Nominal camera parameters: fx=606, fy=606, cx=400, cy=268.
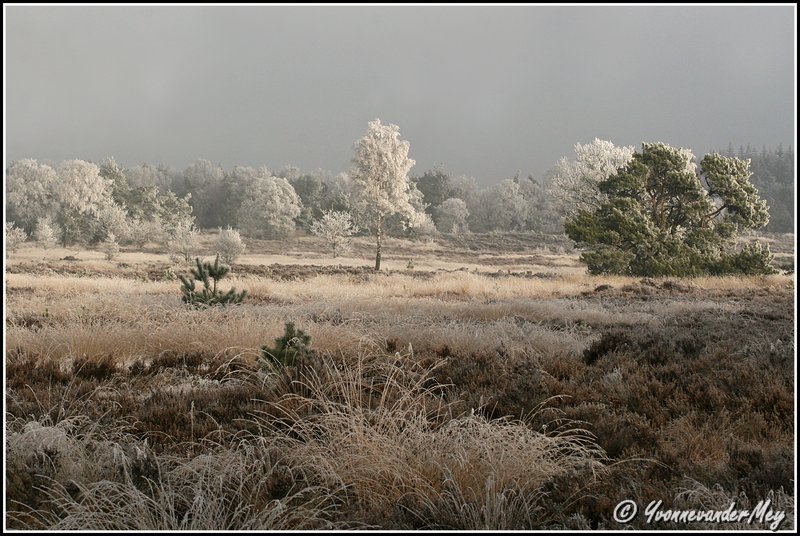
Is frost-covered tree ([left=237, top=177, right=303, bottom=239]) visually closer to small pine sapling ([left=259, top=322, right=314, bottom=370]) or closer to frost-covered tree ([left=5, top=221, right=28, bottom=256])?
frost-covered tree ([left=5, top=221, right=28, bottom=256])

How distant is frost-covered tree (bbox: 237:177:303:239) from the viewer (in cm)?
5072

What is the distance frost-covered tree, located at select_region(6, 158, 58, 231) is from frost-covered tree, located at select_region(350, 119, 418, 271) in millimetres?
27504

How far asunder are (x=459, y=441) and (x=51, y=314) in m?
9.05

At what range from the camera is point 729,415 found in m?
4.72

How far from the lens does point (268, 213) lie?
165 feet

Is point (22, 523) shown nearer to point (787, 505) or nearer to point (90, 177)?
point (787, 505)

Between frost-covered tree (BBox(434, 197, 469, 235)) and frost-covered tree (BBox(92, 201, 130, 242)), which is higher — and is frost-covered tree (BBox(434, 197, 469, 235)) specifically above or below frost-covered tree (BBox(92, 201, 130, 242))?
above

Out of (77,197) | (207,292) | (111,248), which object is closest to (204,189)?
(77,197)

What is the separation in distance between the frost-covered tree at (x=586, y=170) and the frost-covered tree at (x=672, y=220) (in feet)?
23.9

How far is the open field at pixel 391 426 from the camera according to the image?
125 inches

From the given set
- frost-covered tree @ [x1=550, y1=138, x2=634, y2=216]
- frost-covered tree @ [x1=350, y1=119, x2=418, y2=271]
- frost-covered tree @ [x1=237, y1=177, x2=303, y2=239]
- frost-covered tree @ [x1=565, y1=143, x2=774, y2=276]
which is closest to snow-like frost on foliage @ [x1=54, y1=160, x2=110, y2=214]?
frost-covered tree @ [x1=237, y1=177, x2=303, y2=239]

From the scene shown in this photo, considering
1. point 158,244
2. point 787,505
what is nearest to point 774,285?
point 787,505

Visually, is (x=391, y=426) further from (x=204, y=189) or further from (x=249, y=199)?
(x=204, y=189)

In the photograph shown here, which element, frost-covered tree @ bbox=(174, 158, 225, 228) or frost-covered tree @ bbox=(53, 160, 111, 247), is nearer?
frost-covered tree @ bbox=(53, 160, 111, 247)
